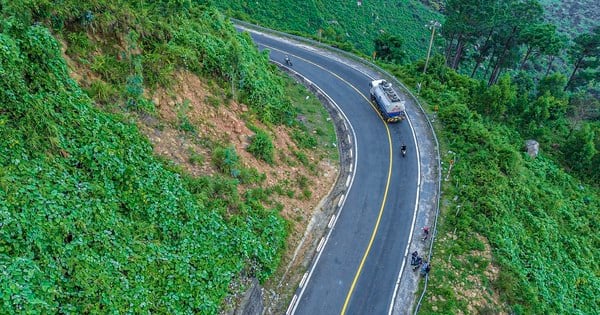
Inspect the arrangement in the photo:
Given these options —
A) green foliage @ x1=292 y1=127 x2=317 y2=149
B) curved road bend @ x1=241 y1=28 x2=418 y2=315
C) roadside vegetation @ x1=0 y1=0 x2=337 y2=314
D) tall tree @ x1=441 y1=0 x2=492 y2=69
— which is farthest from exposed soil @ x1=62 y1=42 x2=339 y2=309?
tall tree @ x1=441 y1=0 x2=492 y2=69

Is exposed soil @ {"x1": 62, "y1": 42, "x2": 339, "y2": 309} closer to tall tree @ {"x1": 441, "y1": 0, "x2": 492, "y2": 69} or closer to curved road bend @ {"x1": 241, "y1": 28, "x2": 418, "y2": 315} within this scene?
curved road bend @ {"x1": 241, "y1": 28, "x2": 418, "y2": 315}

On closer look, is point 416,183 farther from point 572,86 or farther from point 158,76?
point 572,86

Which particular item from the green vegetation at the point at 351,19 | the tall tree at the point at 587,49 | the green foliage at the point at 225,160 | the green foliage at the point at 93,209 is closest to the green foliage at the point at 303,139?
the green foliage at the point at 225,160

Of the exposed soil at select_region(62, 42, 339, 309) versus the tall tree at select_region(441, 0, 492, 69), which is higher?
the tall tree at select_region(441, 0, 492, 69)

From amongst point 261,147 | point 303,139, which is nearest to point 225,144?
point 261,147

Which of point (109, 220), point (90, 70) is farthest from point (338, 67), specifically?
point (109, 220)
